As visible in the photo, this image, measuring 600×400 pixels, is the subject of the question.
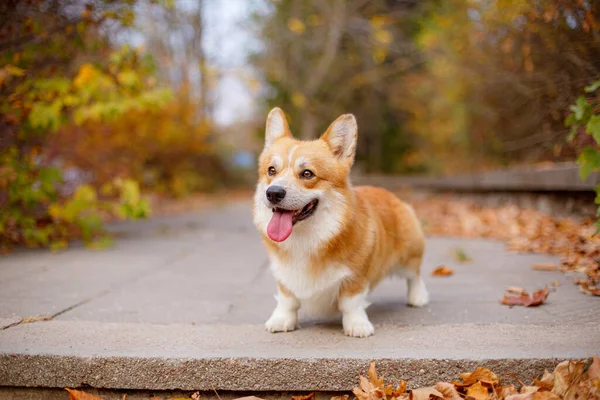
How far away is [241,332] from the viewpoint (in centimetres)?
286

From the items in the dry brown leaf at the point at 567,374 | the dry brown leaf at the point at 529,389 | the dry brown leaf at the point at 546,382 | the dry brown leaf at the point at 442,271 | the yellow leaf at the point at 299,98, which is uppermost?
the yellow leaf at the point at 299,98

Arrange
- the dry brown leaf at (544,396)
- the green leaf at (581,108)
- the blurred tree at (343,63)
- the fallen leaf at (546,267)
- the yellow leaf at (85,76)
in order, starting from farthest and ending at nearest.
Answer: the blurred tree at (343,63) < the yellow leaf at (85,76) < the fallen leaf at (546,267) < the green leaf at (581,108) < the dry brown leaf at (544,396)

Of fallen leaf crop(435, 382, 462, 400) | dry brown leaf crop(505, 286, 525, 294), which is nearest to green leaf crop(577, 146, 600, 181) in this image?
dry brown leaf crop(505, 286, 525, 294)

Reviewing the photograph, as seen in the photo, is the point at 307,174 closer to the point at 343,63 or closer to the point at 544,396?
the point at 544,396

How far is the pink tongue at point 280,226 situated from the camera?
280 cm

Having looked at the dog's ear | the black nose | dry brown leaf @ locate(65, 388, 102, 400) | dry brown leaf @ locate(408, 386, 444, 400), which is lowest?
dry brown leaf @ locate(65, 388, 102, 400)

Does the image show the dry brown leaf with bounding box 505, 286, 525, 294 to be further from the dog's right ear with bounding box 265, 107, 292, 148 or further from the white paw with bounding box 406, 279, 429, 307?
the dog's right ear with bounding box 265, 107, 292, 148

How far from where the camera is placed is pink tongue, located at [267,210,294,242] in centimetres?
280

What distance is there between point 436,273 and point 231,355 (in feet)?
8.39

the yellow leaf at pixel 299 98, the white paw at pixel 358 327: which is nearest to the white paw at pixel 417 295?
the white paw at pixel 358 327

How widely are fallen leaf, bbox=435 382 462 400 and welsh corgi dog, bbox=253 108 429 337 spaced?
0.56 metres

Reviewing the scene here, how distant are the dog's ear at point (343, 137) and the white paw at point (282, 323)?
922mm

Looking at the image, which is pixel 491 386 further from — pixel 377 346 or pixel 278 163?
pixel 278 163

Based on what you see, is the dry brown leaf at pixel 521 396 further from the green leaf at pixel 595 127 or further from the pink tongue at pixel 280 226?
the green leaf at pixel 595 127
